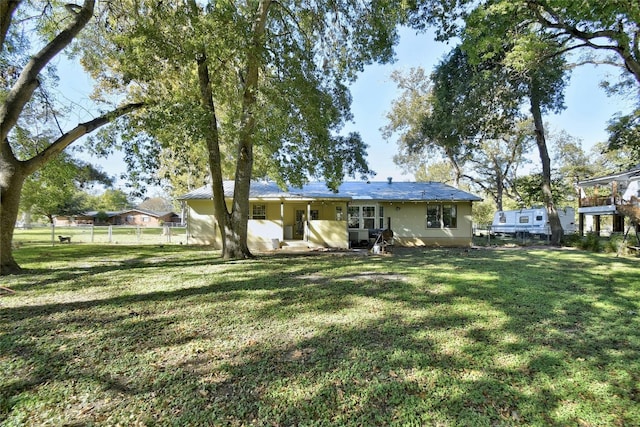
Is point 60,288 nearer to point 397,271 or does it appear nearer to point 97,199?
point 397,271

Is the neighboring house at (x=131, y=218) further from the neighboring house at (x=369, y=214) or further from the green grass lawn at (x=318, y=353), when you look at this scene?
the green grass lawn at (x=318, y=353)

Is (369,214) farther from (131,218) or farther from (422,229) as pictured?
(131,218)

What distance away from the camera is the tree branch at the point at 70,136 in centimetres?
805

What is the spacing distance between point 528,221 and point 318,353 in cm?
2507

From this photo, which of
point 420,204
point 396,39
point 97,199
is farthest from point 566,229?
point 97,199

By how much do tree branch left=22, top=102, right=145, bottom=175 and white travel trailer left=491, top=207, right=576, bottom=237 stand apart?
2403 centimetres

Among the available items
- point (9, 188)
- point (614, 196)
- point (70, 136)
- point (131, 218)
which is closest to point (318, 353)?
point (9, 188)

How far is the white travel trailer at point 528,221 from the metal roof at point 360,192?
872cm

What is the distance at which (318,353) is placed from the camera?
144 inches

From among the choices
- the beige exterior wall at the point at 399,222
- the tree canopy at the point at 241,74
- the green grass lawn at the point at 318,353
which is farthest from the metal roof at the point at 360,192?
the green grass lawn at the point at 318,353

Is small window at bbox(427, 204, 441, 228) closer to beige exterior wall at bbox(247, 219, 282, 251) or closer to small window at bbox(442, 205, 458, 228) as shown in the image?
small window at bbox(442, 205, 458, 228)

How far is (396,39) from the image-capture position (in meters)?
10.9

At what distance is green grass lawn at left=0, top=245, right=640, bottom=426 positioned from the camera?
105 inches

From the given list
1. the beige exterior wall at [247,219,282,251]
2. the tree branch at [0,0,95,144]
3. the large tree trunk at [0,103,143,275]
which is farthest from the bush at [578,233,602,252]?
the large tree trunk at [0,103,143,275]
